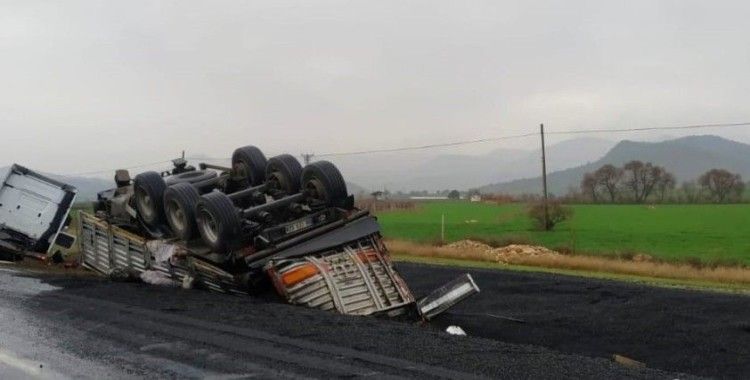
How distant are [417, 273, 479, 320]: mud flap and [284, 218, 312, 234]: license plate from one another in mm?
1979

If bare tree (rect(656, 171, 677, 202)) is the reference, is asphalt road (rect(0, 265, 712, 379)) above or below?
below

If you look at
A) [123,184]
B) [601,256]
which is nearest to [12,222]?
[123,184]

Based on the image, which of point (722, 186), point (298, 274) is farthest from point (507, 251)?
point (722, 186)

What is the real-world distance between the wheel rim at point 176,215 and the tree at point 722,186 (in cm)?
6201

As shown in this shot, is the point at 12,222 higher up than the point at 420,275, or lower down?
higher up

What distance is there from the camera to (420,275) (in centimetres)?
1433

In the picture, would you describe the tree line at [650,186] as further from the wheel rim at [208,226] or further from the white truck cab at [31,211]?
the wheel rim at [208,226]

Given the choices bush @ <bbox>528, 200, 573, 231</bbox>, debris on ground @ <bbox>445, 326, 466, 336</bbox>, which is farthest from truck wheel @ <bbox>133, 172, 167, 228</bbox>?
bush @ <bbox>528, 200, 573, 231</bbox>

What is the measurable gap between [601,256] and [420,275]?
10.2 meters

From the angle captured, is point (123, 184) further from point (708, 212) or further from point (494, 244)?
point (708, 212)

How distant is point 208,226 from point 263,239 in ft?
2.95

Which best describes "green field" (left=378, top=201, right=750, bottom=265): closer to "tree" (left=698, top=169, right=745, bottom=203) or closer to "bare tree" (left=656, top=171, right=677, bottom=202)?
"tree" (left=698, top=169, right=745, bottom=203)

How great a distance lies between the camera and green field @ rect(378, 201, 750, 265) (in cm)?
2988

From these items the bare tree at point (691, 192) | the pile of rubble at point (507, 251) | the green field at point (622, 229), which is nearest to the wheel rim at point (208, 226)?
the pile of rubble at point (507, 251)
